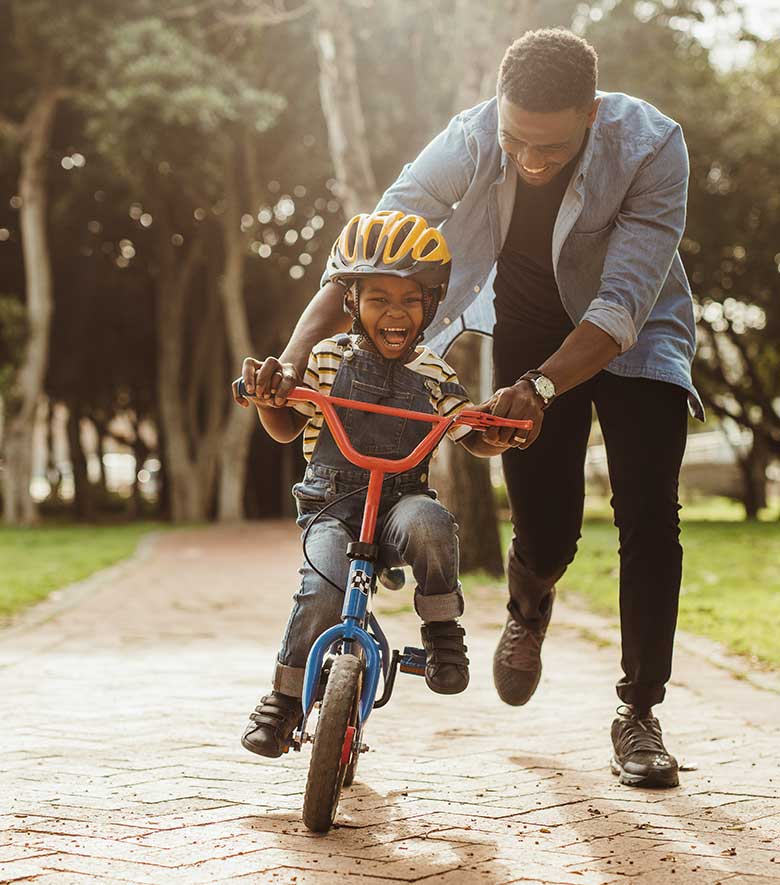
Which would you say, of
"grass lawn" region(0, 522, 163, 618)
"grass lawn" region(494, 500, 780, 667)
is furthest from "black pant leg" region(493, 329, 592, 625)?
"grass lawn" region(0, 522, 163, 618)

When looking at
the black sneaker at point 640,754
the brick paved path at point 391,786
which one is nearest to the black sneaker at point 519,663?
the brick paved path at point 391,786

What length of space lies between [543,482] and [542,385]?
3.20 ft

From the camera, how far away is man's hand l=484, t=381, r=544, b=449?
3391 millimetres

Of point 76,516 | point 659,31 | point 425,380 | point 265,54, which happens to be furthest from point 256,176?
point 425,380

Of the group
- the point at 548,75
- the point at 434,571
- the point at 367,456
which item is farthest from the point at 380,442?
the point at 548,75

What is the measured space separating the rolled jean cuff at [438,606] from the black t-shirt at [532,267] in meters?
1.13

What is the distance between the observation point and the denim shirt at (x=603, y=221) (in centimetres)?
380

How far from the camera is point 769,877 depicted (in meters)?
2.94

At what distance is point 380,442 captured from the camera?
371 centimetres

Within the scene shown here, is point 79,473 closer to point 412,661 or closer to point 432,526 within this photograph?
point 412,661

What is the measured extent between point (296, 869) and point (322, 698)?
505mm

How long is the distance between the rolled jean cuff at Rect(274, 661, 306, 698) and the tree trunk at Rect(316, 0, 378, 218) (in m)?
9.31

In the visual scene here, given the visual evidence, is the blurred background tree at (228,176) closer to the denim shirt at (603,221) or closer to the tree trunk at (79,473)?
the tree trunk at (79,473)

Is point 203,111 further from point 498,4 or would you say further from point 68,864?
point 68,864
